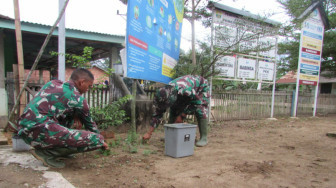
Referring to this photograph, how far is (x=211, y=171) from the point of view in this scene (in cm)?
271

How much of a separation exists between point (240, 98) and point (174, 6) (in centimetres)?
371

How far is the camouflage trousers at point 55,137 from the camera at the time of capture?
2.36 metres

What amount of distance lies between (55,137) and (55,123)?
0.52 ft

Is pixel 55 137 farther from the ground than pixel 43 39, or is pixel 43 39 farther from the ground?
pixel 43 39

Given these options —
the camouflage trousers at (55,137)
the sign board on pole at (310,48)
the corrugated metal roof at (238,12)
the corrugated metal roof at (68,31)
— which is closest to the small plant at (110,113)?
the camouflage trousers at (55,137)

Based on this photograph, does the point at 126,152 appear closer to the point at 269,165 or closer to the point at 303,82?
the point at 269,165

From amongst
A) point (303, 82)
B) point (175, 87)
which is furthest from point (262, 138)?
point (303, 82)

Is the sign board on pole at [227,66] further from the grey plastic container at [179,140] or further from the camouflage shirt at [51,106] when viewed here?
the camouflage shirt at [51,106]

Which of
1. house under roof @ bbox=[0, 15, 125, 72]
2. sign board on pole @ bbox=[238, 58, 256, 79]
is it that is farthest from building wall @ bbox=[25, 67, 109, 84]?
sign board on pole @ bbox=[238, 58, 256, 79]

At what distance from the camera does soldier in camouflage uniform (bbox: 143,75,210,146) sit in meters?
3.73

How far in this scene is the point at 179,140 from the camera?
128 inches

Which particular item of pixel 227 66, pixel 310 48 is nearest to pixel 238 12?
pixel 227 66

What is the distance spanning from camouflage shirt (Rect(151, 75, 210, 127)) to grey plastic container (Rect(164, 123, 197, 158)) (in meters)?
0.58

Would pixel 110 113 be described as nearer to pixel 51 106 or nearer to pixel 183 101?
pixel 183 101
